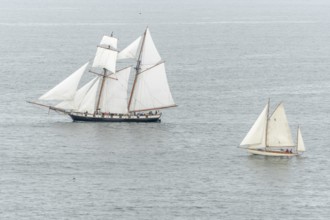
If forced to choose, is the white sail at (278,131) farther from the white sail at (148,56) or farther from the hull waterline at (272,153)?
the white sail at (148,56)

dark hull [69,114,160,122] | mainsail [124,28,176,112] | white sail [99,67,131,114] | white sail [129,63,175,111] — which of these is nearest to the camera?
dark hull [69,114,160,122]

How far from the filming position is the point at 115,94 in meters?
160

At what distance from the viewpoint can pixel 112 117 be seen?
157375 mm

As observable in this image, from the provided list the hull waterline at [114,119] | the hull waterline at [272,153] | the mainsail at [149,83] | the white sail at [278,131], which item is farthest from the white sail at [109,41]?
the hull waterline at [272,153]

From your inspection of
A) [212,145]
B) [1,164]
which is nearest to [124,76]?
[212,145]

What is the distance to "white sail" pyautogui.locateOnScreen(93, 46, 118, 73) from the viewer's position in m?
161

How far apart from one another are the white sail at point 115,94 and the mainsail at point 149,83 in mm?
1595

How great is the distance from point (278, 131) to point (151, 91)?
33.6 m

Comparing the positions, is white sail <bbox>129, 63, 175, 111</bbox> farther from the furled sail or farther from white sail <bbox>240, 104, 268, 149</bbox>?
white sail <bbox>240, 104, 268, 149</bbox>

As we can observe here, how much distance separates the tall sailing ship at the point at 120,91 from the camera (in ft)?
515

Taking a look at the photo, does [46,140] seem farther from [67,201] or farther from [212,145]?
[67,201]

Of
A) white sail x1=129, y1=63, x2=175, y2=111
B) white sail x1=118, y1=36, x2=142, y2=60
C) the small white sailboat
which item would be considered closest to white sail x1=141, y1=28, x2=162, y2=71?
white sail x1=129, y1=63, x2=175, y2=111

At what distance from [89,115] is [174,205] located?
5266 centimetres

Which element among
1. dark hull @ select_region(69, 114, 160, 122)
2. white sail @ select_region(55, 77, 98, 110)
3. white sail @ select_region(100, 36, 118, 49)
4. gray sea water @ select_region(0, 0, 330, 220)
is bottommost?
gray sea water @ select_region(0, 0, 330, 220)
